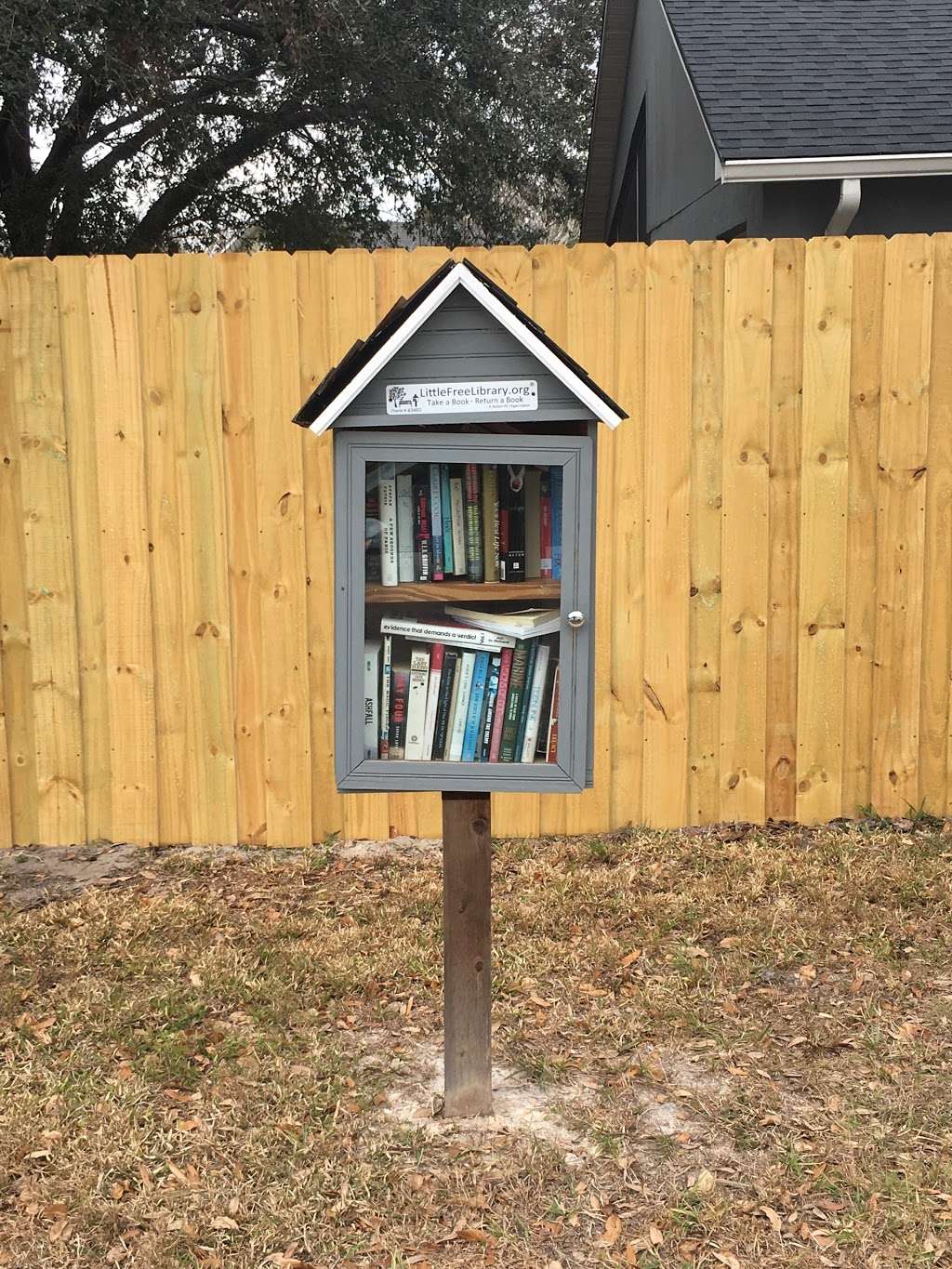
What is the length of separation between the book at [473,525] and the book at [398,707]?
29 cm

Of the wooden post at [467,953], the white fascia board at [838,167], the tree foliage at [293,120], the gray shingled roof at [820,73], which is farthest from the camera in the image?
the tree foliage at [293,120]

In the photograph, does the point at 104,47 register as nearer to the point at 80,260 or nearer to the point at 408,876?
the point at 80,260

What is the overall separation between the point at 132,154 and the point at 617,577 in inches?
578

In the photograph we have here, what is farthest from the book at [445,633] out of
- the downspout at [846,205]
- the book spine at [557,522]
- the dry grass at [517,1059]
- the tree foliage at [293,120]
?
the tree foliage at [293,120]

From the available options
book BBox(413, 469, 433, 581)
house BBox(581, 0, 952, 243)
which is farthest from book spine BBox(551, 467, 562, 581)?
house BBox(581, 0, 952, 243)

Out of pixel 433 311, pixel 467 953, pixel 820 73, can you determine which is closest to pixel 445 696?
pixel 467 953

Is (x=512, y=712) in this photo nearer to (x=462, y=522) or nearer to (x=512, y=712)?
(x=512, y=712)

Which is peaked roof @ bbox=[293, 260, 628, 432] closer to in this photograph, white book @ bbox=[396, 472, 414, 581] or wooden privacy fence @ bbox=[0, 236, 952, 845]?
white book @ bbox=[396, 472, 414, 581]

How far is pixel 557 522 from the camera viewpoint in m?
3.08

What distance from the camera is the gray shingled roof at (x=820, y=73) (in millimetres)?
7621

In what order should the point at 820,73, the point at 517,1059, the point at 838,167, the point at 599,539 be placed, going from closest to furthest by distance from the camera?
1. the point at 517,1059
2. the point at 599,539
3. the point at 838,167
4. the point at 820,73

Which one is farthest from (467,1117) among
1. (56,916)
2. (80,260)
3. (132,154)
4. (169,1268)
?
(132,154)

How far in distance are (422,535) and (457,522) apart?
93 millimetres

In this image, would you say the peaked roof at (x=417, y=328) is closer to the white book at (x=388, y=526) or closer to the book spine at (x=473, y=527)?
the white book at (x=388, y=526)
